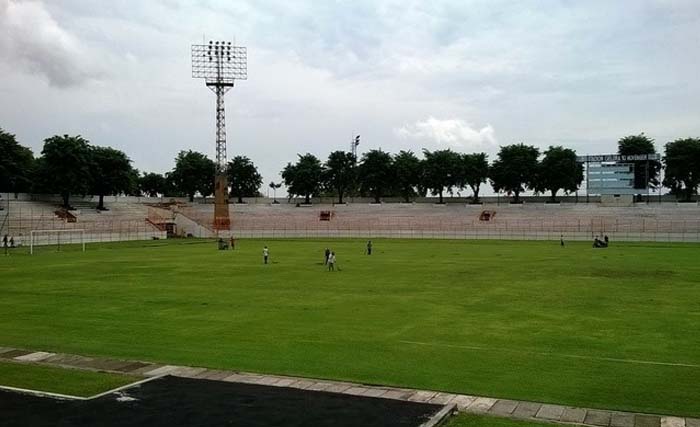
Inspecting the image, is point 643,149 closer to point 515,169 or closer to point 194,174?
point 515,169

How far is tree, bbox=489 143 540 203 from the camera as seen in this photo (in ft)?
365

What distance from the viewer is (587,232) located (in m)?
75.4

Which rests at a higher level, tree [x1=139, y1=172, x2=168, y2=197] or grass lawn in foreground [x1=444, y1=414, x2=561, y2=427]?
tree [x1=139, y1=172, x2=168, y2=197]

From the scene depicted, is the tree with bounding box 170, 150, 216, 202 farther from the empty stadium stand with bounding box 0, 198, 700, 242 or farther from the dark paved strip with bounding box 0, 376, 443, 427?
the dark paved strip with bounding box 0, 376, 443, 427

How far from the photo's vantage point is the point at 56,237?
66.9m

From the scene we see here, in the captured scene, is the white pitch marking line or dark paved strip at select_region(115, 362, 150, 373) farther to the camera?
dark paved strip at select_region(115, 362, 150, 373)

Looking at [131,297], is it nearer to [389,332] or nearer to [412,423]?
[389,332]

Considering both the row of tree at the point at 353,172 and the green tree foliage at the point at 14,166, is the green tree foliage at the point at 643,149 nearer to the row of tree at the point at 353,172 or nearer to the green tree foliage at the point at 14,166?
the row of tree at the point at 353,172

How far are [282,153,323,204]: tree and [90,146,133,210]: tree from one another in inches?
1336

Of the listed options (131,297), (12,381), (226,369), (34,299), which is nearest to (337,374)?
(226,369)

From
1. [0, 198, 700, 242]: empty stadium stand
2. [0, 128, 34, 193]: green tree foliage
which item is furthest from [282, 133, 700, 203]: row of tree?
[0, 128, 34, 193]: green tree foliage

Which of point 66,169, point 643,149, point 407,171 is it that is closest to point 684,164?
point 643,149

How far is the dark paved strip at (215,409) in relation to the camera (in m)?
9.64

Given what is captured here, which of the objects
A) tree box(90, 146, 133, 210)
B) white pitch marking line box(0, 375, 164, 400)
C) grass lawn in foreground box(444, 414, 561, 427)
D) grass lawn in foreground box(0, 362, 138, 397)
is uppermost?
tree box(90, 146, 133, 210)
